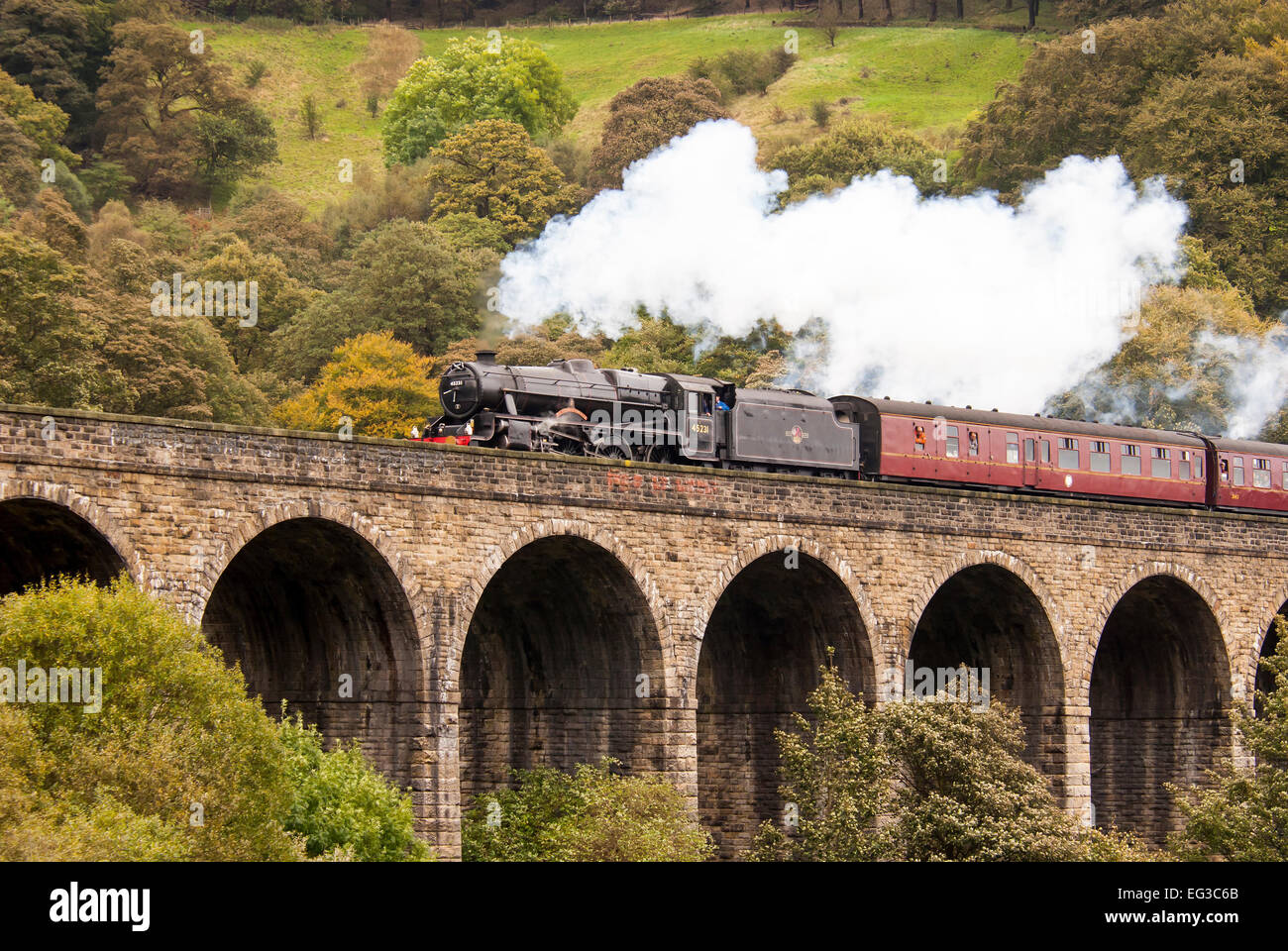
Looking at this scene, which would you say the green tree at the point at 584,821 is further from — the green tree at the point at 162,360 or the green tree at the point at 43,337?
the green tree at the point at 162,360

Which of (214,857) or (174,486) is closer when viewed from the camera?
(214,857)

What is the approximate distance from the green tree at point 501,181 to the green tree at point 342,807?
65.2 meters

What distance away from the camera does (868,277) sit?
224 ft

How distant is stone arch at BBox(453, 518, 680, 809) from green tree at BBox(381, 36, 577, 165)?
80.0 m

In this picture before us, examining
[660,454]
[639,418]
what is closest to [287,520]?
[639,418]

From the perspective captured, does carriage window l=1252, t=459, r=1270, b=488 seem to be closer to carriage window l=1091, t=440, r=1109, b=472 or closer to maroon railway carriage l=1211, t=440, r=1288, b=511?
maroon railway carriage l=1211, t=440, r=1288, b=511

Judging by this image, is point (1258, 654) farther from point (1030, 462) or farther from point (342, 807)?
point (342, 807)

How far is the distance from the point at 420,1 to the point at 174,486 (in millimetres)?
128058

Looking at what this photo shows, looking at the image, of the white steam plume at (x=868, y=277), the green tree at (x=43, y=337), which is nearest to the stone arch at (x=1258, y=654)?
the white steam plume at (x=868, y=277)

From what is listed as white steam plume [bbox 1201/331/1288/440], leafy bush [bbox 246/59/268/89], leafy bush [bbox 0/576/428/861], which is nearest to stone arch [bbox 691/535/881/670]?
leafy bush [bbox 0/576/428/861]

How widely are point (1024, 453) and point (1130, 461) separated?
423 cm
